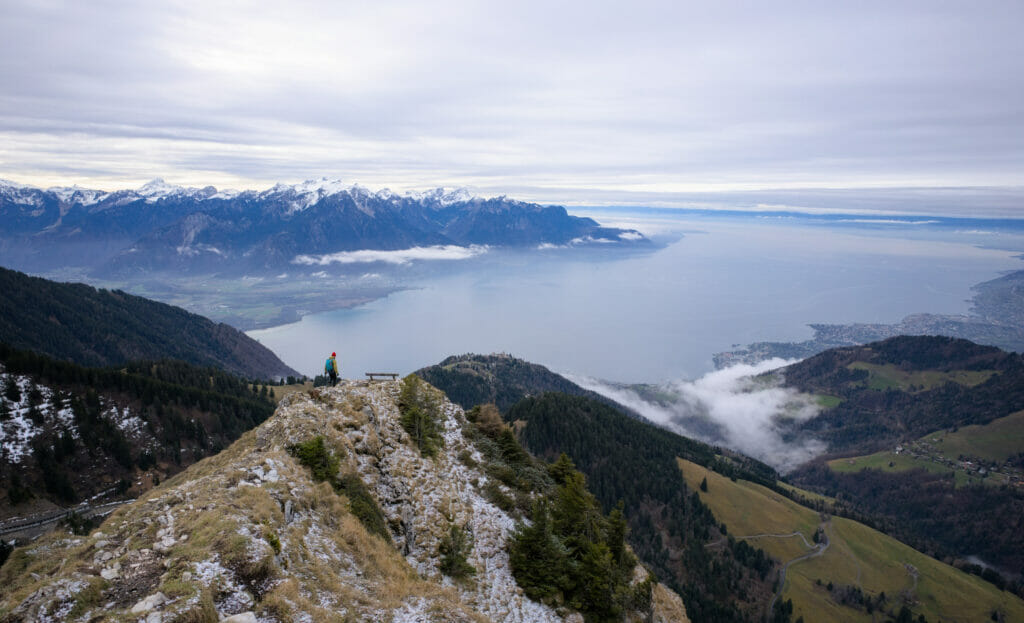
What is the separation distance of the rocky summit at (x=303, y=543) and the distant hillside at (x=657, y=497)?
78978 millimetres

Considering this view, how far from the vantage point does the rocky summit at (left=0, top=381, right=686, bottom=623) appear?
11109mm

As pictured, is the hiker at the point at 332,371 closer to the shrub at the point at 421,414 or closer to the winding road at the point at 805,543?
the shrub at the point at 421,414

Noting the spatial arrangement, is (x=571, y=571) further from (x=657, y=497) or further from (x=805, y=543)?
(x=805, y=543)

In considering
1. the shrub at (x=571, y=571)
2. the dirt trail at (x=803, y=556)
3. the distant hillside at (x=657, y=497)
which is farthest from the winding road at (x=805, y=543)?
the shrub at (x=571, y=571)

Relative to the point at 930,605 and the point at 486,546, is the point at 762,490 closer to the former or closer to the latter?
the point at 930,605

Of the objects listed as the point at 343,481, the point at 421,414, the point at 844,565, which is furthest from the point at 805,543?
the point at 343,481

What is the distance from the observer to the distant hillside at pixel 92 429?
189 ft

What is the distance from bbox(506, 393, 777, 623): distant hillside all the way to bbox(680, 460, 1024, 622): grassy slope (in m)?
7.86

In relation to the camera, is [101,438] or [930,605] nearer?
[101,438]

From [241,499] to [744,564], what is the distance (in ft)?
406

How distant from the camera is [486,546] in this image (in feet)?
78.9

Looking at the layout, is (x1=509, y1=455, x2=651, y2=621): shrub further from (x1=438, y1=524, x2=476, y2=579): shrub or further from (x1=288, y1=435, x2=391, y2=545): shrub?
(x1=288, y1=435, x2=391, y2=545): shrub

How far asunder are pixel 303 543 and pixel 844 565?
152 m

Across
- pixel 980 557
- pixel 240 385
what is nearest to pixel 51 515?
pixel 240 385
